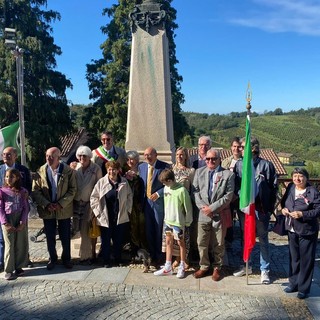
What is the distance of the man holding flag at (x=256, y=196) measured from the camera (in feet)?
14.6

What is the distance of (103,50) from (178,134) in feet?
23.2

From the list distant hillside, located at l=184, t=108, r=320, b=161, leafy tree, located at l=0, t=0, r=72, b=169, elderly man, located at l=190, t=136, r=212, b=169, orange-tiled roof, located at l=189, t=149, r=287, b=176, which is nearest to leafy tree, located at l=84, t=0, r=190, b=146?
leafy tree, located at l=0, t=0, r=72, b=169

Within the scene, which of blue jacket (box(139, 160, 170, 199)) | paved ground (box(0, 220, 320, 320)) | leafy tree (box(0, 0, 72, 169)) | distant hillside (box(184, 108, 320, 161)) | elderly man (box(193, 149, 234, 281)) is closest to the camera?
paved ground (box(0, 220, 320, 320))

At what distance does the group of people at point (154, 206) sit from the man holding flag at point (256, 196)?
0.5 inches

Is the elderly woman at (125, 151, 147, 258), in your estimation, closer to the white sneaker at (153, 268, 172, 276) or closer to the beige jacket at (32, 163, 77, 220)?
the white sneaker at (153, 268, 172, 276)

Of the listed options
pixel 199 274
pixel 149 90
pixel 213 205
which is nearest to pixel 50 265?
pixel 199 274

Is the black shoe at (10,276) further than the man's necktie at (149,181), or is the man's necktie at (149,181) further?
the man's necktie at (149,181)

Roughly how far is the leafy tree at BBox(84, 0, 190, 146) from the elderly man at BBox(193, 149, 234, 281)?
15.6 metres

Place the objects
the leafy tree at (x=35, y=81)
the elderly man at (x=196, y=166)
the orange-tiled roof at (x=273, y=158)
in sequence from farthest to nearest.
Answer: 1. the orange-tiled roof at (x=273, y=158)
2. the leafy tree at (x=35, y=81)
3. the elderly man at (x=196, y=166)

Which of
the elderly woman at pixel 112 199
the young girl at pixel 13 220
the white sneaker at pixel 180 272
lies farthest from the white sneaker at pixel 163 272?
the young girl at pixel 13 220

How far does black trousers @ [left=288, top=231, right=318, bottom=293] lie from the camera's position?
13.5 feet

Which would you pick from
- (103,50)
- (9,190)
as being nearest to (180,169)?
(9,190)

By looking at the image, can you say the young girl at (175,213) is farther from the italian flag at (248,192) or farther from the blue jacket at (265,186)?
the blue jacket at (265,186)

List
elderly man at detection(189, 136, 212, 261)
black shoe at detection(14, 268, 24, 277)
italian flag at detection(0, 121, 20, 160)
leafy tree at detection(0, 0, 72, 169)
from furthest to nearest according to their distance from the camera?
leafy tree at detection(0, 0, 72, 169)
italian flag at detection(0, 121, 20, 160)
elderly man at detection(189, 136, 212, 261)
black shoe at detection(14, 268, 24, 277)
